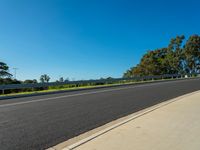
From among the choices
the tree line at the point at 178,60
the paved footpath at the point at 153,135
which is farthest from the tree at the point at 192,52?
the paved footpath at the point at 153,135

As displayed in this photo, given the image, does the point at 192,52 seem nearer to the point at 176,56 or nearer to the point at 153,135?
the point at 176,56

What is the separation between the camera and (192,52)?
66.0 metres

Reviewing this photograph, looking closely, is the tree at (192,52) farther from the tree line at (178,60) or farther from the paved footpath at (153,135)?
the paved footpath at (153,135)

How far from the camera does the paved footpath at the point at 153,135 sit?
13.8 feet

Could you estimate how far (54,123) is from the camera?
6.24m

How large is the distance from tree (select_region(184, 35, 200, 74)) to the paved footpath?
64.9 meters

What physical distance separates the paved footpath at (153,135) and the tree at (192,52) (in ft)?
213

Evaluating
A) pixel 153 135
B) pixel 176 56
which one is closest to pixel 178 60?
pixel 176 56

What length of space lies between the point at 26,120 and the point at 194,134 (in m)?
4.62

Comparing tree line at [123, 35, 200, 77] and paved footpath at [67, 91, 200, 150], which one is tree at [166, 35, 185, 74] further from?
paved footpath at [67, 91, 200, 150]

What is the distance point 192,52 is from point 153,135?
67.1 meters

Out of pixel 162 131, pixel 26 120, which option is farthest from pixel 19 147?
pixel 162 131

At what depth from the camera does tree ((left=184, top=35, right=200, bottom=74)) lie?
65875mm

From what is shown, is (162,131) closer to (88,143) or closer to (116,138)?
(116,138)
